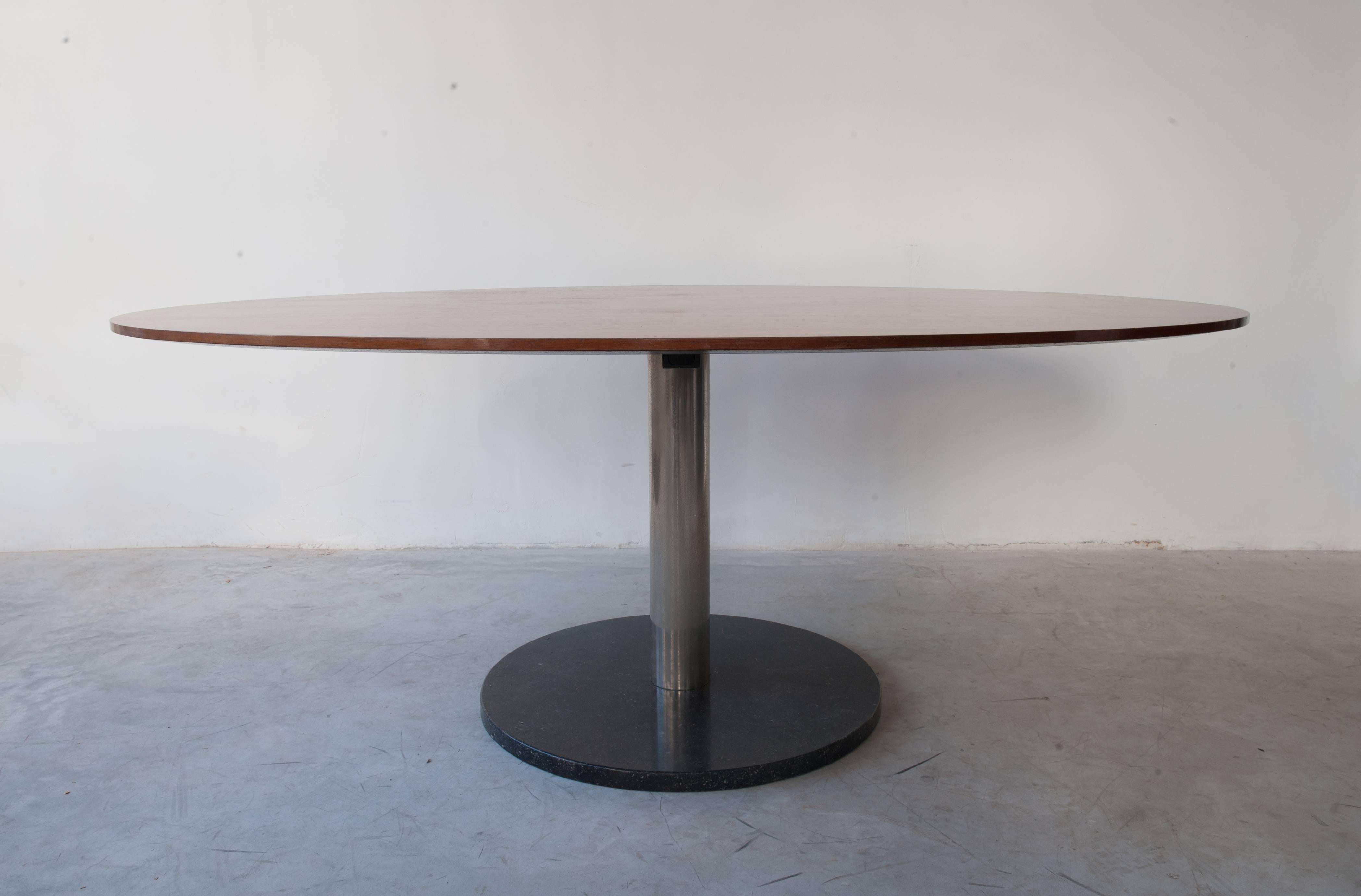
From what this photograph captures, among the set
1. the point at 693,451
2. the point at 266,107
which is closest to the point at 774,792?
the point at 693,451

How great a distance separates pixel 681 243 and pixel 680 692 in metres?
1.76

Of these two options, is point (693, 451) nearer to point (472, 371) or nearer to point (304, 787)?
point (304, 787)

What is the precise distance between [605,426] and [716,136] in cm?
107

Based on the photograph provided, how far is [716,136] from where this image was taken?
3.33 m

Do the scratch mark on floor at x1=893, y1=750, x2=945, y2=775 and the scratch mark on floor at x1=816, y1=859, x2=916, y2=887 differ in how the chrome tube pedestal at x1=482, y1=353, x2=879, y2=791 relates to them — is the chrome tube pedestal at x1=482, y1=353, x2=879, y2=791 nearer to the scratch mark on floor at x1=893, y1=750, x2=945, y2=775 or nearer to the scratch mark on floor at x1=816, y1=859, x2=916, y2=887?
the scratch mark on floor at x1=893, y1=750, x2=945, y2=775

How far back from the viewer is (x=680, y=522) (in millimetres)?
2084

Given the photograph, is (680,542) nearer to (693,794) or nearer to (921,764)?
(693,794)

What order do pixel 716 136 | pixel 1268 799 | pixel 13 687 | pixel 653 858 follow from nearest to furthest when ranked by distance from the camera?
pixel 653 858 → pixel 1268 799 → pixel 13 687 → pixel 716 136

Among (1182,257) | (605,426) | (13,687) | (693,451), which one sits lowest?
(13,687)

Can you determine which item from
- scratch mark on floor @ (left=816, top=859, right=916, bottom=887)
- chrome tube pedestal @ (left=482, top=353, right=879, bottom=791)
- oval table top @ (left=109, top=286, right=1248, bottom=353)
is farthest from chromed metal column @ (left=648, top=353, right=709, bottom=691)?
scratch mark on floor @ (left=816, top=859, right=916, bottom=887)

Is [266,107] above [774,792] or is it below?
Answer: above

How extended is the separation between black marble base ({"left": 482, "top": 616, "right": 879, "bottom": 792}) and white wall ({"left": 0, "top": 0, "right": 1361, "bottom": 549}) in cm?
117

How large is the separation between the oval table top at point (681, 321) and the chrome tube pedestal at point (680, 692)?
293 millimetres

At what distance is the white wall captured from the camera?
3.29 meters
